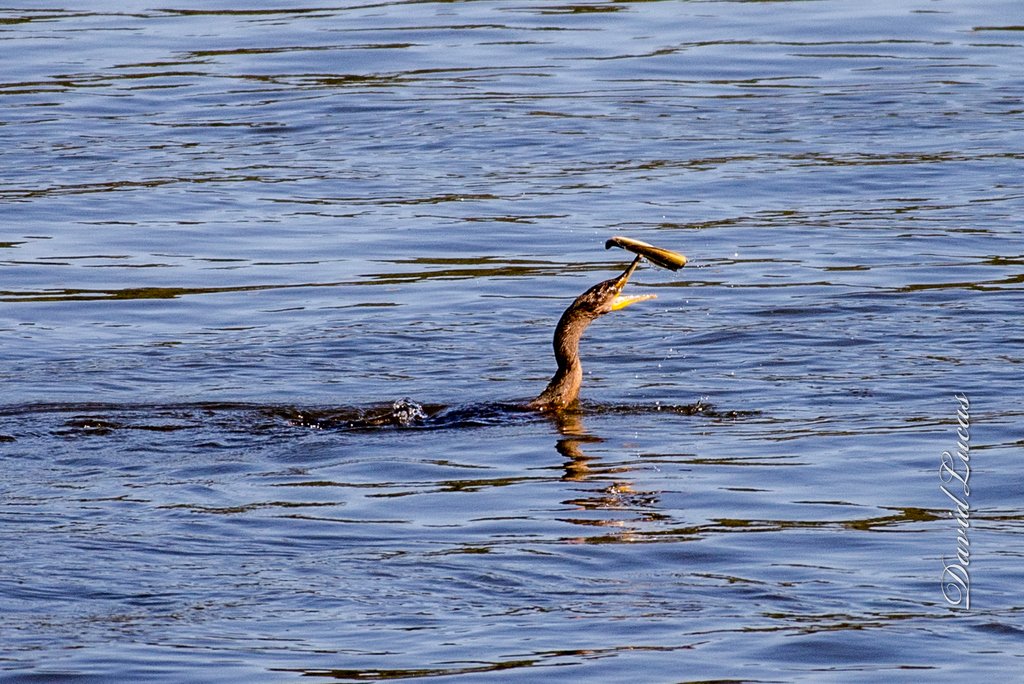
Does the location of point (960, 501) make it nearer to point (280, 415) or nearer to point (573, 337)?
point (573, 337)

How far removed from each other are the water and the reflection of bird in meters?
0.18

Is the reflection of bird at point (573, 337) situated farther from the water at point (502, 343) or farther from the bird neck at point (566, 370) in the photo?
the water at point (502, 343)

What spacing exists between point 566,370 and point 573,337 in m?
0.26

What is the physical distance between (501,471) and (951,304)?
468 cm

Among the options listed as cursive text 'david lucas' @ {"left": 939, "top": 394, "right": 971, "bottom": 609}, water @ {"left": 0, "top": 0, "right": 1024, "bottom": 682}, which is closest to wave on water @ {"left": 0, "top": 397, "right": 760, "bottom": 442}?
water @ {"left": 0, "top": 0, "right": 1024, "bottom": 682}

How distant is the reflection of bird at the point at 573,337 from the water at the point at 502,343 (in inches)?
7.0

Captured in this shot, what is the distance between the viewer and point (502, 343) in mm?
12789

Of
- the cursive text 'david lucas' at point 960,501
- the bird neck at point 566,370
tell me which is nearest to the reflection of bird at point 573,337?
the bird neck at point 566,370

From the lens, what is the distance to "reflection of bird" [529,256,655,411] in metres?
11.0

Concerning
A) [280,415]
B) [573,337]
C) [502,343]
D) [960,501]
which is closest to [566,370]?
[573,337]

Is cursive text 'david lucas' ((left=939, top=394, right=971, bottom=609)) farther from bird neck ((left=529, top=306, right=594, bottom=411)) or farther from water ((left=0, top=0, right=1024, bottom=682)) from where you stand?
bird neck ((left=529, top=306, right=594, bottom=411))

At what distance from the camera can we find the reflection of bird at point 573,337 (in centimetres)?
1095

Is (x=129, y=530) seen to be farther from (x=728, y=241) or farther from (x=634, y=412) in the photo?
(x=728, y=241)

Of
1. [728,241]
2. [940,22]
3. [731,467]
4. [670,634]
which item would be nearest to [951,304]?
[728,241]
